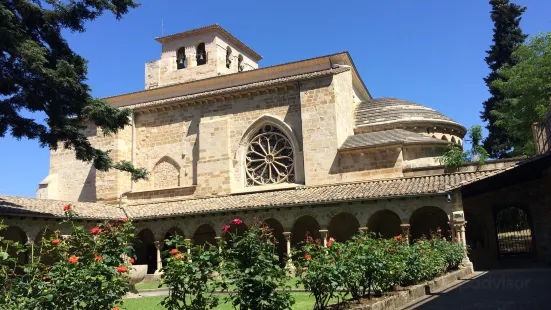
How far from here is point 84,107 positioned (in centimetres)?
1491

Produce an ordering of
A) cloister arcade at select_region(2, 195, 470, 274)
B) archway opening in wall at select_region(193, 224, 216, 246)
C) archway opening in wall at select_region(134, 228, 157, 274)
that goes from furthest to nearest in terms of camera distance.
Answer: archway opening in wall at select_region(134, 228, 157, 274)
archway opening in wall at select_region(193, 224, 216, 246)
cloister arcade at select_region(2, 195, 470, 274)

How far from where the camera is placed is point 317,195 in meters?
18.9

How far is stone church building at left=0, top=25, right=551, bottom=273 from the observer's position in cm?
1816

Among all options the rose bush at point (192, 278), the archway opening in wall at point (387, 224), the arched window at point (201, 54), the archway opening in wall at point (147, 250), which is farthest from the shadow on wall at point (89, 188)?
the rose bush at point (192, 278)

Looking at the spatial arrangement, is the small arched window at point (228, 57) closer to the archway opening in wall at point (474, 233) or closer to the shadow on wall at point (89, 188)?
the shadow on wall at point (89, 188)

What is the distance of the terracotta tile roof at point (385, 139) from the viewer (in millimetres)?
20123

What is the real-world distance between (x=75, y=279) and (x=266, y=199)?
48.3 feet

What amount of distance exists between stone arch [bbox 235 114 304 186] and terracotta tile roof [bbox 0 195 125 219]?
6008mm

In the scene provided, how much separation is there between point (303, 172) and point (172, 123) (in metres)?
7.66

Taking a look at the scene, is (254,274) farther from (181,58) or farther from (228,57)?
(181,58)

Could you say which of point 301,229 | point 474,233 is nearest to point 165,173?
point 301,229

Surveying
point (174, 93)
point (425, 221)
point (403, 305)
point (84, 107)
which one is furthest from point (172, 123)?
point (403, 305)

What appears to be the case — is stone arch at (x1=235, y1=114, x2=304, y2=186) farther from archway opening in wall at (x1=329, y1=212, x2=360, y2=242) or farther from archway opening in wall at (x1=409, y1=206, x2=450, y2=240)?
archway opening in wall at (x1=409, y1=206, x2=450, y2=240)

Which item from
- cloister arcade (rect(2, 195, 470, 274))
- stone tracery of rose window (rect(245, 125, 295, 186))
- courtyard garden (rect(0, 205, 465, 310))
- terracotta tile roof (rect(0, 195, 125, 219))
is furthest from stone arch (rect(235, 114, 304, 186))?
courtyard garden (rect(0, 205, 465, 310))
